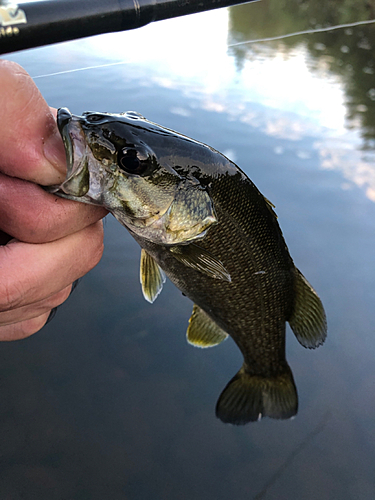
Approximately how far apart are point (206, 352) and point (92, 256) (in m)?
1.17

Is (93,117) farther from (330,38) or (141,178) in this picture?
(330,38)

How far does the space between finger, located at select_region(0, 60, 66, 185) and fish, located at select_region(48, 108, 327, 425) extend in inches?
1.1

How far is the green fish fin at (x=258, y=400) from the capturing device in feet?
5.17

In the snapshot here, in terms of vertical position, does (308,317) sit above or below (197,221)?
below

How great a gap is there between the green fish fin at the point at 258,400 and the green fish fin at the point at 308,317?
22 cm

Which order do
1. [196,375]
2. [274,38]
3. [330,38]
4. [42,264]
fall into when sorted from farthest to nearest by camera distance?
[330,38], [274,38], [196,375], [42,264]

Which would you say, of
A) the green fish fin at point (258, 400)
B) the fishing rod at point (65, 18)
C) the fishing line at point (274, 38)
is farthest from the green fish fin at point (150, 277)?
the fishing line at point (274, 38)

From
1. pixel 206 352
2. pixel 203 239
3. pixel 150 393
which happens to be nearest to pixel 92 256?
pixel 203 239

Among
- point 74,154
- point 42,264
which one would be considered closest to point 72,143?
point 74,154

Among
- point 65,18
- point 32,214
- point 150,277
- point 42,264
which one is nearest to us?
point 65,18

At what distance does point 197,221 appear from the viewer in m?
1.15

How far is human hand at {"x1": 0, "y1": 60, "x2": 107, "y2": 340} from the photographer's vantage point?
32.1 inches

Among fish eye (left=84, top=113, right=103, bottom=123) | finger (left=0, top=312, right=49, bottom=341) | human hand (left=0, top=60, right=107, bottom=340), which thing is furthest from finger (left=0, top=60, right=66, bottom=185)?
finger (left=0, top=312, right=49, bottom=341)

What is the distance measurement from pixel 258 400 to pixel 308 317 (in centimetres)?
44
